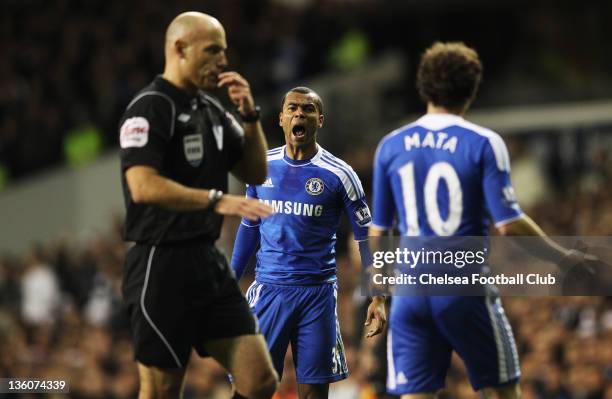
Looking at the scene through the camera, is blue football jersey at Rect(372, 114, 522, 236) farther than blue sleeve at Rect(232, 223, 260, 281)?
No

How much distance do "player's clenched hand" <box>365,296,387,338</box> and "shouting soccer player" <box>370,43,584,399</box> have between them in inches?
12.6

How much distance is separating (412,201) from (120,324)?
31.0ft

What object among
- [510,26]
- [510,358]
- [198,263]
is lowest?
[510,358]

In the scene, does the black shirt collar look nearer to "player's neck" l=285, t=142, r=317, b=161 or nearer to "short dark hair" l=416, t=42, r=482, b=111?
"short dark hair" l=416, t=42, r=482, b=111

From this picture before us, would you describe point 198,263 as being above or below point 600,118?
below

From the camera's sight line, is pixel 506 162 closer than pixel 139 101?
No

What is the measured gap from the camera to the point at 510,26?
21.5 metres

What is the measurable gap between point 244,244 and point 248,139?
163 cm

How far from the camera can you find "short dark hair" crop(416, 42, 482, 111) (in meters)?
5.91

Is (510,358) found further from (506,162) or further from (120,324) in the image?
(120,324)

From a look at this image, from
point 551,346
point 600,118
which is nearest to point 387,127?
point 600,118

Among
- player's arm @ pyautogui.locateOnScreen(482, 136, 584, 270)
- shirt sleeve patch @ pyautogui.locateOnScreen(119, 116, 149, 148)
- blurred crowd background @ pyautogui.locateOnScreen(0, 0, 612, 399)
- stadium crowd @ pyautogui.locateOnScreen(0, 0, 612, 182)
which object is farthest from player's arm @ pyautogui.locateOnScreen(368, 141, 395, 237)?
stadium crowd @ pyautogui.locateOnScreen(0, 0, 612, 182)

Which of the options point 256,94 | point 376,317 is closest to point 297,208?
point 376,317

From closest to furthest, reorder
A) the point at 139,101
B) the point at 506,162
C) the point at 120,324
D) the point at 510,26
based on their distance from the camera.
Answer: the point at 139,101, the point at 506,162, the point at 120,324, the point at 510,26
